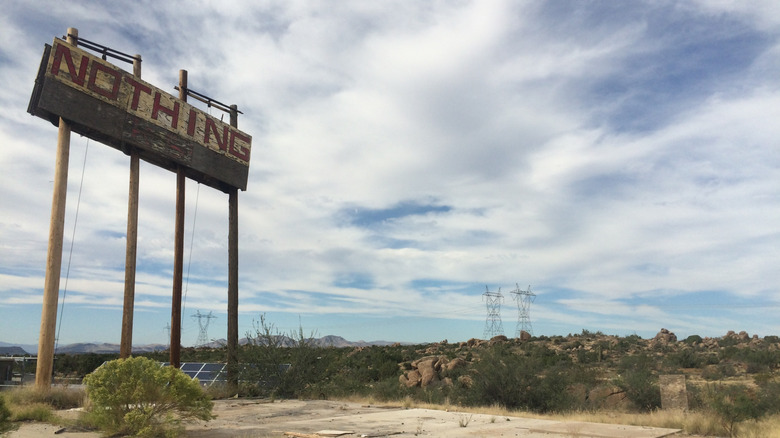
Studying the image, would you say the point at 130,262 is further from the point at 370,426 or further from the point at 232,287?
the point at 370,426

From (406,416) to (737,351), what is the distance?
120 ft

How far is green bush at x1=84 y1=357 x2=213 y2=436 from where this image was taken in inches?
429

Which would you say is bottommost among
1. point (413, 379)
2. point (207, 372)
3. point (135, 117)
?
point (413, 379)

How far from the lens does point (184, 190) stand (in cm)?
2070

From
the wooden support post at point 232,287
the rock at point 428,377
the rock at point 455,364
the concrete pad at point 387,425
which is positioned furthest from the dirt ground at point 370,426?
the rock at point 455,364

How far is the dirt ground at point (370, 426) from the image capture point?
11.3 metres

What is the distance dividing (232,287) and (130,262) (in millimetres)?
5013

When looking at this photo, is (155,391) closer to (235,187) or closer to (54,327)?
(54,327)

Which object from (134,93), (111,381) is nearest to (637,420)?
(111,381)

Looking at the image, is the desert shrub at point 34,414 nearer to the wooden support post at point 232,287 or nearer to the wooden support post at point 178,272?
the wooden support post at point 178,272

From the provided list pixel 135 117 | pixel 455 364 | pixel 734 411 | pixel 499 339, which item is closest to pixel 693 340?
pixel 499 339

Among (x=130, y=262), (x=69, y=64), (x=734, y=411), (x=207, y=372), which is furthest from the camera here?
(x=207, y=372)

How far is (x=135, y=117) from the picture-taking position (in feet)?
61.3

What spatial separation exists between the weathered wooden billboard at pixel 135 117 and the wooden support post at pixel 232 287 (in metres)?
0.95
